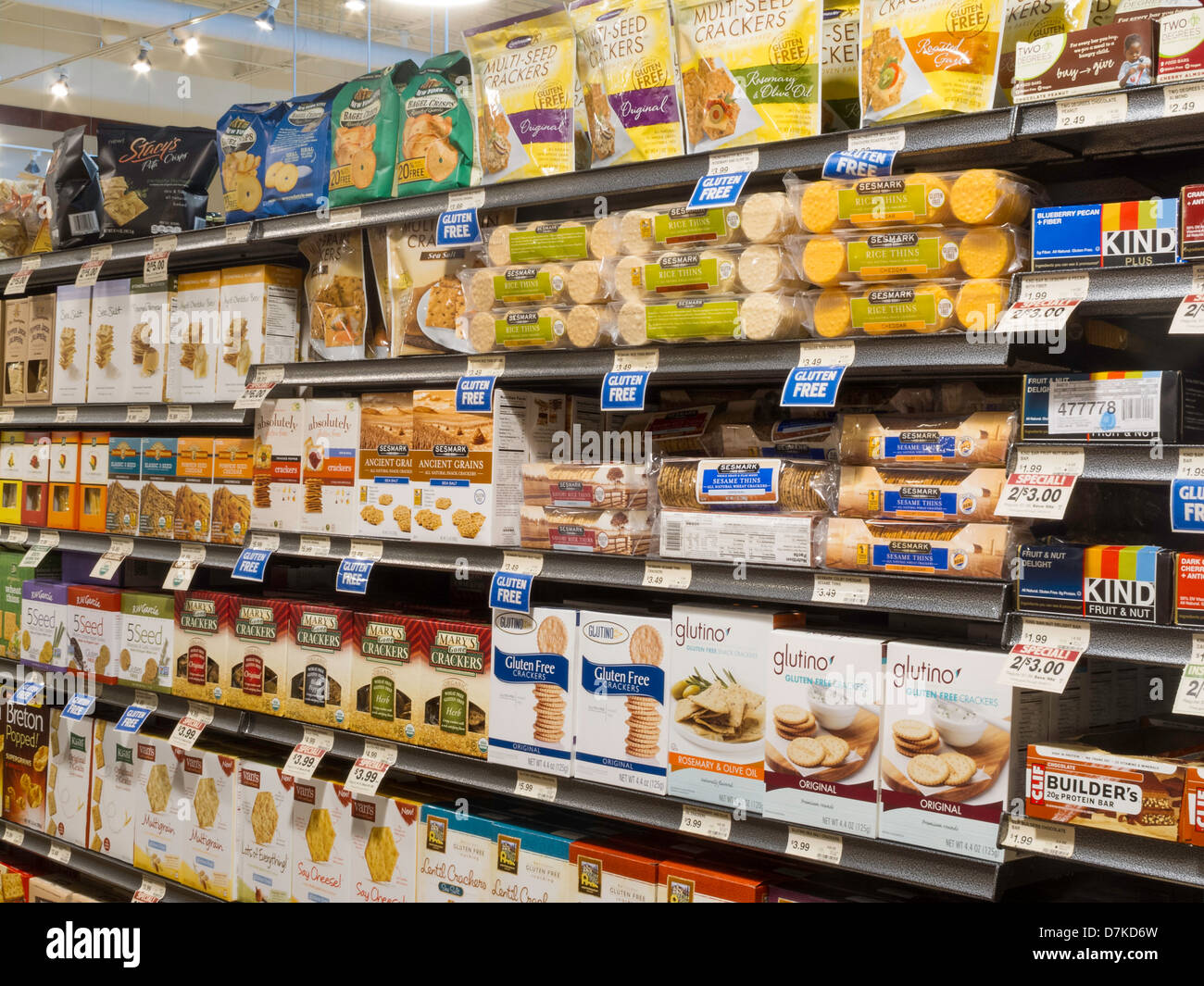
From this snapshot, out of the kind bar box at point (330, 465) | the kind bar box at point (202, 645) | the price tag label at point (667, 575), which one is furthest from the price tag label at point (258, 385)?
the price tag label at point (667, 575)

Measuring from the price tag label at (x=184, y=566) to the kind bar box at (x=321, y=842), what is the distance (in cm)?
69

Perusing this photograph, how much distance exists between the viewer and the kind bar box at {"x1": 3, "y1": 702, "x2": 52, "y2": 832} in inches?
158

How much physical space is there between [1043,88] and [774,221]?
0.53 metres

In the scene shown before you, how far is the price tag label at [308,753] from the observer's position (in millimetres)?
3090

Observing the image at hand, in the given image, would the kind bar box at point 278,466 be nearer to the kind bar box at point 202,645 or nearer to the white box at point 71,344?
the kind bar box at point 202,645

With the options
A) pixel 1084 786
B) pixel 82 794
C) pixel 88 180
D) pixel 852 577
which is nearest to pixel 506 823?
pixel 852 577

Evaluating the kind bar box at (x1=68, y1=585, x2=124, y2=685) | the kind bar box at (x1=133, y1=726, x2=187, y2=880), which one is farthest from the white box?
the kind bar box at (x1=133, y1=726, x2=187, y2=880)

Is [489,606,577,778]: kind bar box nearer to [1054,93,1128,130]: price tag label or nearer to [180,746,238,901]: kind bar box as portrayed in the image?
[180,746,238,901]: kind bar box

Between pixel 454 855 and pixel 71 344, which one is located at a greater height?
pixel 71 344

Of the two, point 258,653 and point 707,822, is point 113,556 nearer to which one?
point 258,653

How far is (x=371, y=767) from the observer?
9.75 ft

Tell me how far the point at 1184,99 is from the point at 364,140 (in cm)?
203

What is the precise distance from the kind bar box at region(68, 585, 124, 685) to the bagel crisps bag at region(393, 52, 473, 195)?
1.72m

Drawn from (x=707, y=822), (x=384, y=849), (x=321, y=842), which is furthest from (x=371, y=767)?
(x=707, y=822)
